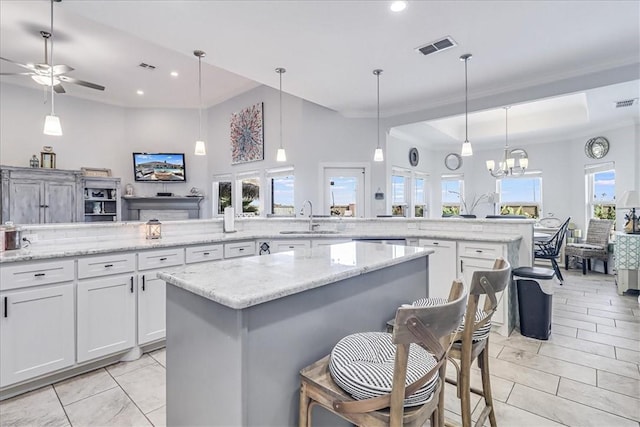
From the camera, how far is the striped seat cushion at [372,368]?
106cm

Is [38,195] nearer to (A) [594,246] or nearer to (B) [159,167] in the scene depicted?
(B) [159,167]

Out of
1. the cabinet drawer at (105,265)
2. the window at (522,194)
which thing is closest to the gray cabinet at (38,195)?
the cabinet drawer at (105,265)

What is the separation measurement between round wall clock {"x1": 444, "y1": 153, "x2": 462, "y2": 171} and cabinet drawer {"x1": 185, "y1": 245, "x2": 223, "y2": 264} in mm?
6877

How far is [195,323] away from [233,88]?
6125 millimetres

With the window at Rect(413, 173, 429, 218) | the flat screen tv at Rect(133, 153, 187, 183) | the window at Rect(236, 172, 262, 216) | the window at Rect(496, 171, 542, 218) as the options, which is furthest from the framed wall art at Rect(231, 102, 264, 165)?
the window at Rect(496, 171, 542, 218)

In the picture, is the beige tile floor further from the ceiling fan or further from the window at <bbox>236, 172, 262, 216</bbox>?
the window at <bbox>236, 172, 262, 216</bbox>

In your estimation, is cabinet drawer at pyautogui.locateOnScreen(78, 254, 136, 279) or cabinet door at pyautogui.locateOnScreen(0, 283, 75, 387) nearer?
cabinet door at pyautogui.locateOnScreen(0, 283, 75, 387)

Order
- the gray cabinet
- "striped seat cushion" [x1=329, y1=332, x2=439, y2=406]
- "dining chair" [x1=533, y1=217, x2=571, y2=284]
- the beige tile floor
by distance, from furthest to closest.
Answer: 1. "dining chair" [x1=533, y1=217, x2=571, y2=284]
2. the gray cabinet
3. the beige tile floor
4. "striped seat cushion" [x1=329, y1=332, x2=439, y2=406]

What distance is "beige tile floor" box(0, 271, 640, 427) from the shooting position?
6.46 feet

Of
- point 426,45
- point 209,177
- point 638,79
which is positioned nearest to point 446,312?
point 426,45

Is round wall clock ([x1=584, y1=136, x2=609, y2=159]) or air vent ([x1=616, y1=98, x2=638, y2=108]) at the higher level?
air vent ([x1=616, y1=98, x2=638, y2=108])

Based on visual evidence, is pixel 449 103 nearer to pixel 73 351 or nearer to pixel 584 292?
pixel 584 292

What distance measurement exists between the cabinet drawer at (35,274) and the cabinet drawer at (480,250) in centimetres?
362

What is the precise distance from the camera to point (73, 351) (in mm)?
2381
